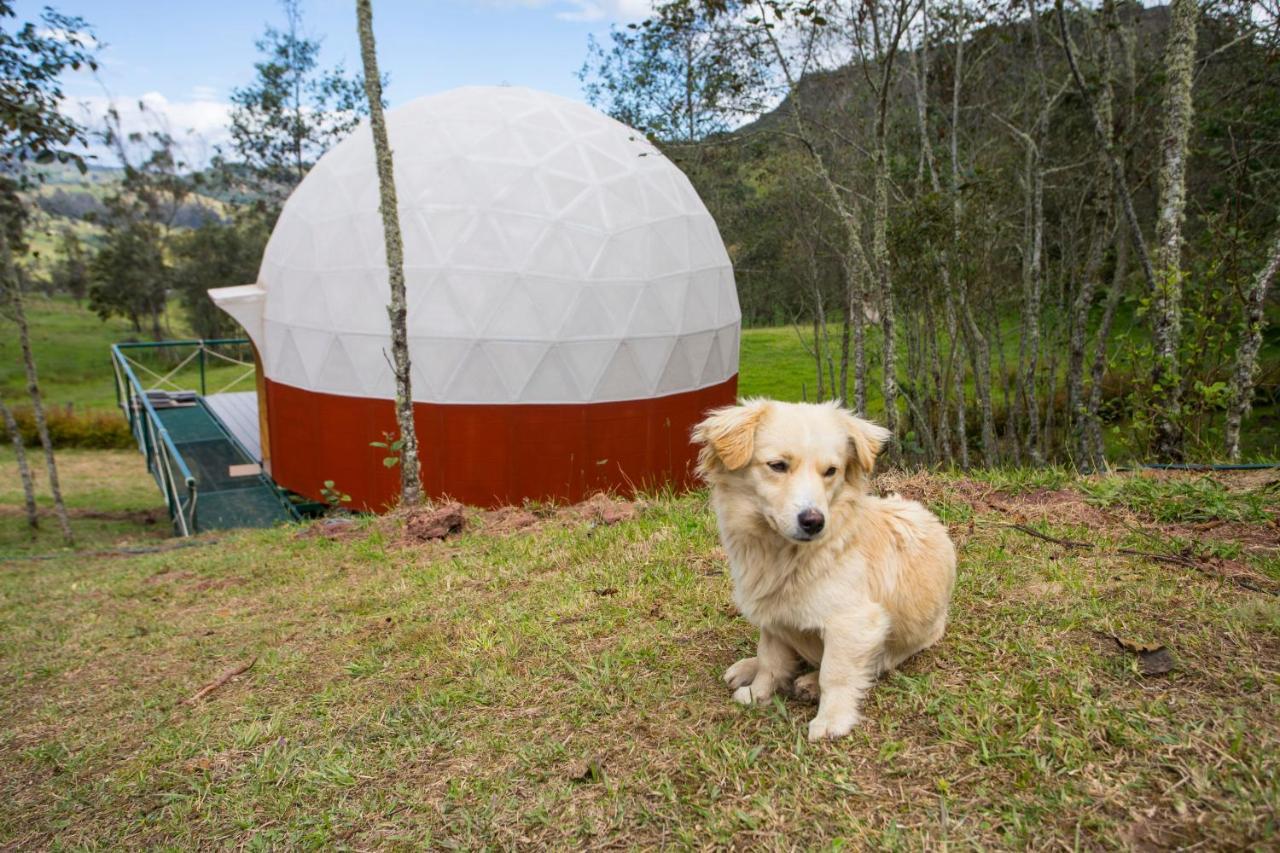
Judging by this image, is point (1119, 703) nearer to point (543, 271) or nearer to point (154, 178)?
point (543, 271)

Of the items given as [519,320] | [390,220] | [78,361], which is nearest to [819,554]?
[390,220]

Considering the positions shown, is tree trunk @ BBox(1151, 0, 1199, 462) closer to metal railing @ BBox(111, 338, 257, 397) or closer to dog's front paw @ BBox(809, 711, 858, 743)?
dog's front paw @ BBox(809, 711, 858, 743)

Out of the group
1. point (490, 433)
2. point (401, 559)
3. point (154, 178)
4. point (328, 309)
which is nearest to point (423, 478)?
point (490, 433)

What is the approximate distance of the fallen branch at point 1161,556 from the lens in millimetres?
3393

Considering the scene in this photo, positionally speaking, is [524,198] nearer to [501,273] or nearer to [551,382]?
[501,273]

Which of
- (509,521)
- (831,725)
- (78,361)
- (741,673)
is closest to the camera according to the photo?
(831,725)

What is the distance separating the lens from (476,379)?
1077cm

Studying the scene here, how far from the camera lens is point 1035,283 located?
11.2 metres

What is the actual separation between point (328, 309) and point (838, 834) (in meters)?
11.1

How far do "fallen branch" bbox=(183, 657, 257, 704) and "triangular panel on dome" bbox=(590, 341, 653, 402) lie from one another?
7236mm

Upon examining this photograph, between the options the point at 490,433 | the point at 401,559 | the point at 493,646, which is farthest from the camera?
the point at 490,433

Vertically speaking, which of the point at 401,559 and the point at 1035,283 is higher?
the point at 1035,283

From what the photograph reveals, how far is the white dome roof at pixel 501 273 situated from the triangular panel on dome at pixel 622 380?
0.08ft

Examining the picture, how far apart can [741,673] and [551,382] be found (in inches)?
321
